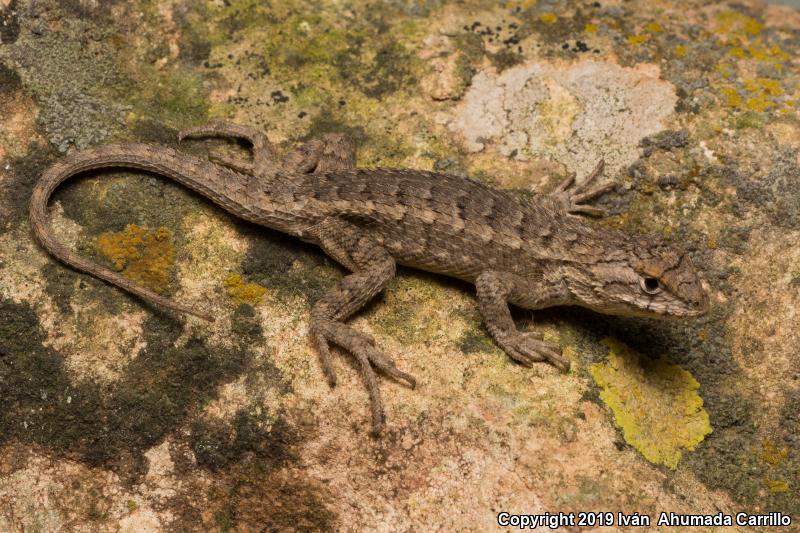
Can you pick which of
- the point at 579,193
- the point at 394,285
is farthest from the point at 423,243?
the point at 579,193

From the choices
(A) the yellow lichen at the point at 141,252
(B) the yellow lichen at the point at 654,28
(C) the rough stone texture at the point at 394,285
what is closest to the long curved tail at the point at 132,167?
(C) the rough stone texture at the point at 394,285

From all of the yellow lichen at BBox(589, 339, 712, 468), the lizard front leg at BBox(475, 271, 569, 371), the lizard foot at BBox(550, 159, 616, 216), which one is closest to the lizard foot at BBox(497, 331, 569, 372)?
the lizard front leg at BBox(475, 271, 569, 371)

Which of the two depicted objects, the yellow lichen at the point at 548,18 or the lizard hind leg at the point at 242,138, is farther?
the yellow lichen at the point at 548,18

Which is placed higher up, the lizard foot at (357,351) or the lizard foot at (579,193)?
the lizard foot at (579,193)

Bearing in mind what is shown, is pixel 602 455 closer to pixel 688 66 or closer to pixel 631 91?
pixel 631 91

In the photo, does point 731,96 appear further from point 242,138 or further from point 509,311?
point 242,138

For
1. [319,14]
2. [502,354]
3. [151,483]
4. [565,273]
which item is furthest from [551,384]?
[319,14]

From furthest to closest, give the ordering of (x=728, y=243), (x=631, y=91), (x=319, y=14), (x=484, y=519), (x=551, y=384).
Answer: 1. (x=319, y=14)
2. (x=631, y=91)
3. (x=728, y=243)
4. (x=551, y=384)
5. (x=484, y=519)

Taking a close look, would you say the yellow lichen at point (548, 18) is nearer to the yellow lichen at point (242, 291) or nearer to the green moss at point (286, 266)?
the green moss at point (286, 266)
